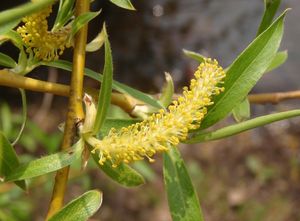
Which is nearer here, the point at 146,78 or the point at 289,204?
the point at 289,204

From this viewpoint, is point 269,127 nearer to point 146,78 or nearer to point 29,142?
point 146,78

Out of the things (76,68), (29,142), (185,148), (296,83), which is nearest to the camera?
(76,68)

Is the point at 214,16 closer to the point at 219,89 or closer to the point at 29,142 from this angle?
the point at 29,142

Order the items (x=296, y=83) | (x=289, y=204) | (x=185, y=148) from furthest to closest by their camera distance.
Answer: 1. (x=296, y=83)
2. (x=185, y=148)
3. (x=289, y=204)

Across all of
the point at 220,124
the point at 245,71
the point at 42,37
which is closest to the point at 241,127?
the point at 245,71

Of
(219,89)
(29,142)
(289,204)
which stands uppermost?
(219,89)

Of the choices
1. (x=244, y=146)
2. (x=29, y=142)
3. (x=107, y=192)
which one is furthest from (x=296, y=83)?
(x=29, y=142)

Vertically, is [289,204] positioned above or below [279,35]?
below
